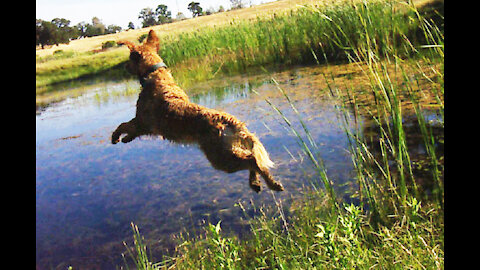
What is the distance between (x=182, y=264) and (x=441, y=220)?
75.5 inches

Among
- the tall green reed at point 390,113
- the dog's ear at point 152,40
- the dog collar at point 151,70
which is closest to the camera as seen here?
the tall green reed at point 390,113

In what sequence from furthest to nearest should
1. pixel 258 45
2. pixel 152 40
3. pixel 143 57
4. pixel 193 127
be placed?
pixel 258 45
pixel 152 40
pixel 143 57
pixel 193 127

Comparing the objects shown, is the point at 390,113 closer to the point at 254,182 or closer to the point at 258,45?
the point at 254,182

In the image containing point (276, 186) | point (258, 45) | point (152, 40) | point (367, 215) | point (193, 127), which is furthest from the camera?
point (258, 45)

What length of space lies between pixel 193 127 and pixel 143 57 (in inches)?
62.5

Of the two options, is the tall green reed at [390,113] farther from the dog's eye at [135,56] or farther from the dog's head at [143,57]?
the dog's eye at [135,56]

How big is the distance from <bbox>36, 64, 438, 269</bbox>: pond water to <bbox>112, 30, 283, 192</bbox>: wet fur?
29 centimetres

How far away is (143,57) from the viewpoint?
4785 mm

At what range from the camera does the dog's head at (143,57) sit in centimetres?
476

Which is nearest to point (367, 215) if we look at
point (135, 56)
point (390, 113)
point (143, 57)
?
point (390, 113)

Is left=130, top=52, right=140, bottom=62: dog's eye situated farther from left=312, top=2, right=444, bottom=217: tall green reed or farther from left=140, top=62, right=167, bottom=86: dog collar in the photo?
left=312, top=2, right=444, bottom=217: tall green reed

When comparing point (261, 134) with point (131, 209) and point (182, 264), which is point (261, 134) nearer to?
point (131, 209)

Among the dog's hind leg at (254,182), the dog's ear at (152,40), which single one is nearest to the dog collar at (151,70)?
the dog's ear at (152,40)
